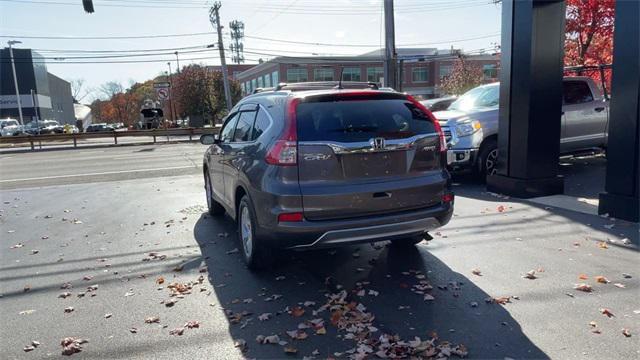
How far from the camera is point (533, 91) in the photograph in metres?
7.84

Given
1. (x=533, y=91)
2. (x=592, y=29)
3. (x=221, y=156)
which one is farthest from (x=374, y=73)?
(x=221, y=156)

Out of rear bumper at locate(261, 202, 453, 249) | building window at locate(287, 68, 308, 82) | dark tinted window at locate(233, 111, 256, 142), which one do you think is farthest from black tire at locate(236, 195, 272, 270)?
building window at locate(287, 68, 308, 82)

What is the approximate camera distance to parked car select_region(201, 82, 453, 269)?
13.8 ft

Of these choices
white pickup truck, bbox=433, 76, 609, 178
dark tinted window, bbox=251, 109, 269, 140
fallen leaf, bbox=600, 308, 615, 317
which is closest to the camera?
fallen leaf, bbox=600, 308, 615, 317

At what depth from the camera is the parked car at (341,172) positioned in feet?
13.8

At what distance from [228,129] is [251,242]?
211cm

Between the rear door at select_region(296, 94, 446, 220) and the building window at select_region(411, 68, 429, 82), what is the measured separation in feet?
207

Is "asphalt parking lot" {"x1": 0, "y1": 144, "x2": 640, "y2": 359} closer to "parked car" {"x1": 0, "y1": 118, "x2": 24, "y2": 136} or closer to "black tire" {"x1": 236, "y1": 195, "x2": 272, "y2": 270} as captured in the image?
"black tire" {"x1": 236, "y1": 195, "x2": 272, "y2": 270}

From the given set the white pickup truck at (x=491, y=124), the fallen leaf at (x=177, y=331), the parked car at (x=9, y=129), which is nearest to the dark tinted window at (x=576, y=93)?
the white pickup truck at (x=491, y=124)

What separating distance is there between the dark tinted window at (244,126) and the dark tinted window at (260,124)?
0.52ft

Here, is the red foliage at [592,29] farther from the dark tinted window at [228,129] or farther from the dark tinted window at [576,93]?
the dark tinted window at [228,129]

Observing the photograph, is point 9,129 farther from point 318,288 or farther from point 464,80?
point 318,288

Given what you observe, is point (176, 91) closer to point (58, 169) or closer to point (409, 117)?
point (58, 169)

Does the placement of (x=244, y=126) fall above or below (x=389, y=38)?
below
